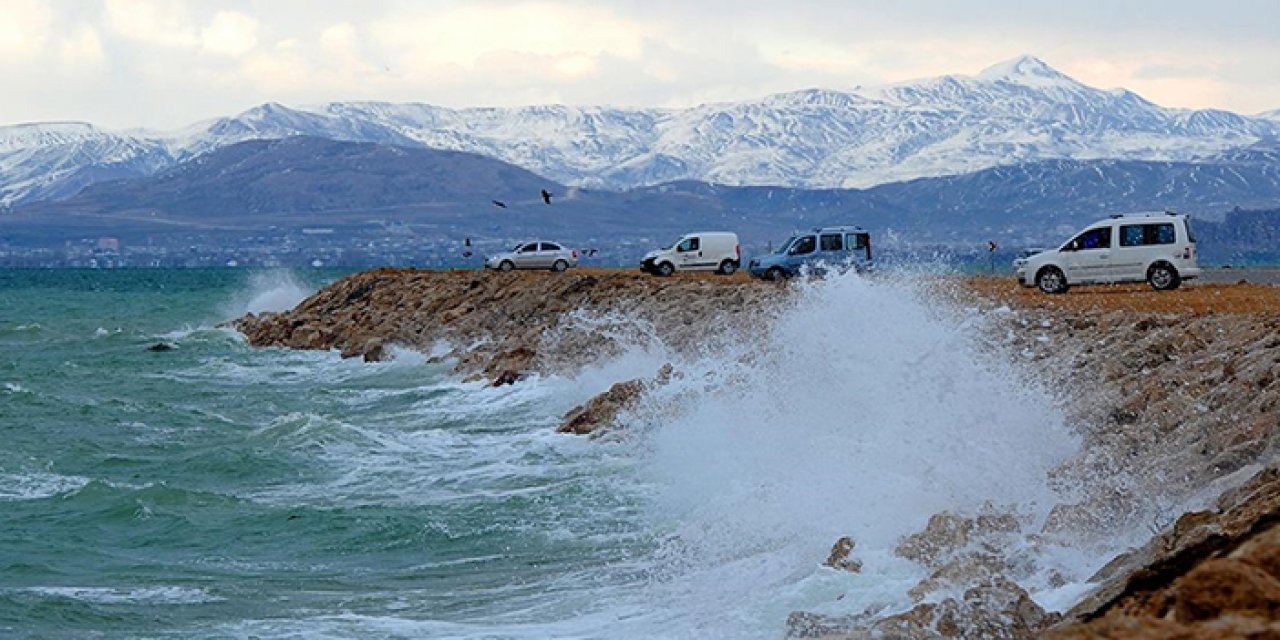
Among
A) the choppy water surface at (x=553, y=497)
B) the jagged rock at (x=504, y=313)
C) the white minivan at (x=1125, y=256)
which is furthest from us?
the jagged rock at (x=504, y=313)

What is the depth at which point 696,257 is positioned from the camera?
5044 cm

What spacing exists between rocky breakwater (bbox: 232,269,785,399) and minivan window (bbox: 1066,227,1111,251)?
5.84 m

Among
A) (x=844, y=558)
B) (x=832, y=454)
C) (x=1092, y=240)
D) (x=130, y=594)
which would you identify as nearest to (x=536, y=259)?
(x=1092, y=240)

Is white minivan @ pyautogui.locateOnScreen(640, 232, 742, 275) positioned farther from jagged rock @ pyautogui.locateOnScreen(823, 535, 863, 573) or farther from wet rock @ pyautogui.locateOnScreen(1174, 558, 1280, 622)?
wet rock @ pyautogui.locateOnScreen(1174, 558, 1280, 622)

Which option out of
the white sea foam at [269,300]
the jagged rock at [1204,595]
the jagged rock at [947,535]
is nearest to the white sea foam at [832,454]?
the jagged rock at [947,535]

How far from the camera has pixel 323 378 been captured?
42.5m

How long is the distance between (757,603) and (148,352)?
44.3 m

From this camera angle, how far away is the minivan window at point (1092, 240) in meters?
32.0

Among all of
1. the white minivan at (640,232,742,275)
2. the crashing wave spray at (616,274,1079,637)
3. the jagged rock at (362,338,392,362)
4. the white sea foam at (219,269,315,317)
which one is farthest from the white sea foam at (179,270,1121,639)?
the white sea foam at (219,269,315,317)

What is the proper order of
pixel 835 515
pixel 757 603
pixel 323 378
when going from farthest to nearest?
pixel 323 378
pixel 835 515
pixel 757 603

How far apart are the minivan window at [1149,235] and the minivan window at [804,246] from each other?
42.2 ft

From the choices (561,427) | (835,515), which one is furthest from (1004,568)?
(561,427)

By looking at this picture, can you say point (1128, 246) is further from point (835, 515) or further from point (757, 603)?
point (757, 603)

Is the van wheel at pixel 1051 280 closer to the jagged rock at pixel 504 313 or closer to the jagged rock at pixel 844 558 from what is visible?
the jagged rock at pixel 504 313
